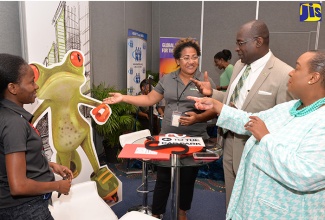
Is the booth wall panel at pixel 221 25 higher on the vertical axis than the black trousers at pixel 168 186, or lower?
higher

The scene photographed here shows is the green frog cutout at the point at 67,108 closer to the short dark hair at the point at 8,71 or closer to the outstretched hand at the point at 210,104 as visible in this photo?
the short dark hair at the point at 8,71

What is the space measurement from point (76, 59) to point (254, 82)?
1498 millimetres

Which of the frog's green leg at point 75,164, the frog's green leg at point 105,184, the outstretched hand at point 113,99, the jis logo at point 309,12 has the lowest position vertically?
the frog's green leg at point 105,184

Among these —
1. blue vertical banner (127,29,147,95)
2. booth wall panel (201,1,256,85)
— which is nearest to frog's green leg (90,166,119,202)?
blue vertical banner (127,29,147,95)

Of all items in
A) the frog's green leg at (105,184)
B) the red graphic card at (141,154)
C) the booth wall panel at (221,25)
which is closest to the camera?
the red graphic card at (141,154)

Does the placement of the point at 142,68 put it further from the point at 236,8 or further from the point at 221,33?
the point at 236,8

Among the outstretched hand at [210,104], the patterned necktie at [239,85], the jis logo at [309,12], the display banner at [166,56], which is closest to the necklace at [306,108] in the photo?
the outstretched hand at [210,104]

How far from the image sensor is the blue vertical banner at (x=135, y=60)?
4.97 meters

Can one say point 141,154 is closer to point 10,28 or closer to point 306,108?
point 306,108

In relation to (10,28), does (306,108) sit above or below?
below

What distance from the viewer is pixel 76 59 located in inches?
90.6

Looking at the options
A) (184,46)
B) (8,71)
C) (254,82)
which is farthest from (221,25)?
(8,71)

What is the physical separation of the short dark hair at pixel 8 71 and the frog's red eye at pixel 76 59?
0.99 meters

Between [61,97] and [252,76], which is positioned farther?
[61,97]
